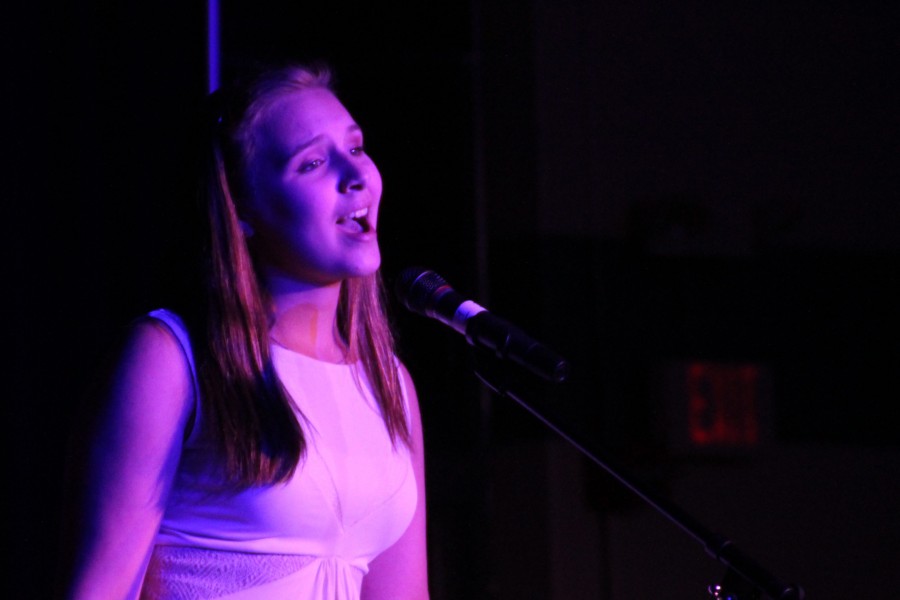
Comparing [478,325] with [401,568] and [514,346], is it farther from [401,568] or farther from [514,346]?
[401,568]

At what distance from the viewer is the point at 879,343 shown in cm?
311

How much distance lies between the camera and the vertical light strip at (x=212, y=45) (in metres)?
2.32

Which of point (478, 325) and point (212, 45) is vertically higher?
point (212, 45)

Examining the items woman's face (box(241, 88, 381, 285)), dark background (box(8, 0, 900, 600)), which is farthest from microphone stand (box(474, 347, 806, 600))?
dark background (box(8, 0, 900, 600))

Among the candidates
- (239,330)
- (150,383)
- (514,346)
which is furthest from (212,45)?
(514,346)

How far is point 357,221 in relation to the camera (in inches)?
60.7

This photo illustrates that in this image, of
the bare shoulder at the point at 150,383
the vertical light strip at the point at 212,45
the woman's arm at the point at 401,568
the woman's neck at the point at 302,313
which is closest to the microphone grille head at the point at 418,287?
the woman's neck at the point at 302,313

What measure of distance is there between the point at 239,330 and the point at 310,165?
0.29 meters

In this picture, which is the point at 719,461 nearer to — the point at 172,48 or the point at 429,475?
the point at 429,475

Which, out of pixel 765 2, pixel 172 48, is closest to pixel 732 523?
pixel 765 2

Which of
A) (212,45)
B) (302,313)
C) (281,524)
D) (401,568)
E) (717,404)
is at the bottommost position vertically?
(401,568)

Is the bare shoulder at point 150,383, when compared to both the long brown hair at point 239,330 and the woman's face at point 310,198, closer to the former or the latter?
the long brown hair at point 239,330

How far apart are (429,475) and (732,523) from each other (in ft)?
3.45

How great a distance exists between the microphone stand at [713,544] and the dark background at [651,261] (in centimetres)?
129
